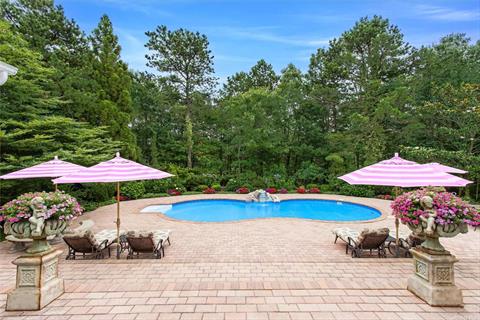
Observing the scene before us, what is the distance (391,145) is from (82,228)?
20.0 metres

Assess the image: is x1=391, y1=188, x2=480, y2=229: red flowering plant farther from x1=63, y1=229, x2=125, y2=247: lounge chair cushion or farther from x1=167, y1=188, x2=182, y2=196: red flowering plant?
x1=167, y1=188, x2=182, y2=196: red flowering plant

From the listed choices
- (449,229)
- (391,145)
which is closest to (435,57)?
(391,145)

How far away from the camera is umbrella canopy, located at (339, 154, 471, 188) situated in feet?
16.2

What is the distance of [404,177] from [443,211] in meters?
1.84

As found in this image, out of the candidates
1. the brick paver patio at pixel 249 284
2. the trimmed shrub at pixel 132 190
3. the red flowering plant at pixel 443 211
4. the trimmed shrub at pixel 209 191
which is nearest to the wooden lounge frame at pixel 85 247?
the brick paver patio at pixel 249 284

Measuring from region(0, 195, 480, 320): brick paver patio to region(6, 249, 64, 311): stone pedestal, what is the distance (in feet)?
0.35

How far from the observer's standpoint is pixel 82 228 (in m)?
6.99

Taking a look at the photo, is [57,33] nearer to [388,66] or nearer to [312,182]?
[312,182]

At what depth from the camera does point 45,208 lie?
3.47 metres

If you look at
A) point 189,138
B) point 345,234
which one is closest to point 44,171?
point 345,234

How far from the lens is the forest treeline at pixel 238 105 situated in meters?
10.6

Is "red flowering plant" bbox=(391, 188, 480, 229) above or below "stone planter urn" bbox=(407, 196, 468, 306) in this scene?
above

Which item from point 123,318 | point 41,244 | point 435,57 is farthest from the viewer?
point 435,57

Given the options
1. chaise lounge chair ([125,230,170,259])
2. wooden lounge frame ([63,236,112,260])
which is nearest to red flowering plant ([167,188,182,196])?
wooden lounge frame ([63,236,112,260])
